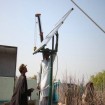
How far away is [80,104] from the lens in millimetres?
7648

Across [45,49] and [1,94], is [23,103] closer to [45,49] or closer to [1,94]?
[45,49]

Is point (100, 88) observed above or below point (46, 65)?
below

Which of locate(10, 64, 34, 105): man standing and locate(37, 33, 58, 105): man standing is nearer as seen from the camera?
locate(10, 64, 34, 105): man standing

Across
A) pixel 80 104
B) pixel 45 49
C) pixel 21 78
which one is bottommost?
pixel 80 104

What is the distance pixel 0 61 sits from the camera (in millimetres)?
11359

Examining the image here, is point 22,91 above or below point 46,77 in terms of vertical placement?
below

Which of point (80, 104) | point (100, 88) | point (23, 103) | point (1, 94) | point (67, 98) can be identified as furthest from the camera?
point (1, 94)

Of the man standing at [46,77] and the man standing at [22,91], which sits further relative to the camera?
the man standing at [46,77]

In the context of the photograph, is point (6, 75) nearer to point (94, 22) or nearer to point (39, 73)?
point (39, 73)

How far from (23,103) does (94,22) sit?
261cm

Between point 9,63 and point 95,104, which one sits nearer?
point 95,104

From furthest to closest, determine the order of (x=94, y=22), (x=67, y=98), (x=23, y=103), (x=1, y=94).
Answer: (x=1, y=94) → (x=67, y=98) → (x=23, y=103) → (x=94, y=22)

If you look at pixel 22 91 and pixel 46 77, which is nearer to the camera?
pixel 22 91

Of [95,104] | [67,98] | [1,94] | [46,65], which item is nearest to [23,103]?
[46,65]
